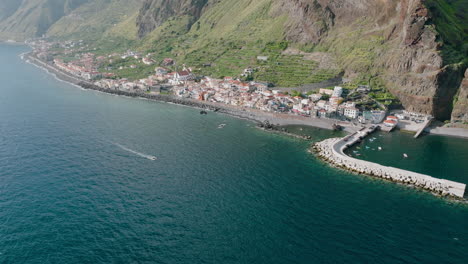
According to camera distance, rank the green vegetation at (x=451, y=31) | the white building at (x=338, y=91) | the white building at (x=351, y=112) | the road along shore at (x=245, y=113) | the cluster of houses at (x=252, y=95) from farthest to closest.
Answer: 1. the white building at (x=338, y=91)
2. the cluster of houses at (x=252, y=95)
3. the green vegetation at (x=451, y=31)
4. the road along shore at (x=245, y=113)
5. the white building at (x=351, y=112)

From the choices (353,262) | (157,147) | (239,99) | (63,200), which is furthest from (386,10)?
(63,200)

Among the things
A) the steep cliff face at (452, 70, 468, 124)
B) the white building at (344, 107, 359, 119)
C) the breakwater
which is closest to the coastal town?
the white building at (344, 107, 359, 119)

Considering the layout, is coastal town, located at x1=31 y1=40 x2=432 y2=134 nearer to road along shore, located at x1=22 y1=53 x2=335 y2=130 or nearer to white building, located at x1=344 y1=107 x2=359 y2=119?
white building, located at x1=344 y1=107 x2=359 y2=119

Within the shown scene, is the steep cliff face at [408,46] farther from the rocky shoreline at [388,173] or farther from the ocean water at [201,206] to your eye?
the rocky shoreline at [388,173]

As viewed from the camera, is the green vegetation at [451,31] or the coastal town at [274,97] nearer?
the coastal town at [274,97]

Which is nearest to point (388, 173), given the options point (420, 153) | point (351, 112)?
point (420, 153)

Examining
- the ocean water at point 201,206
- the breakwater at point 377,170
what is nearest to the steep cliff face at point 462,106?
the ocean water at point 201,206
